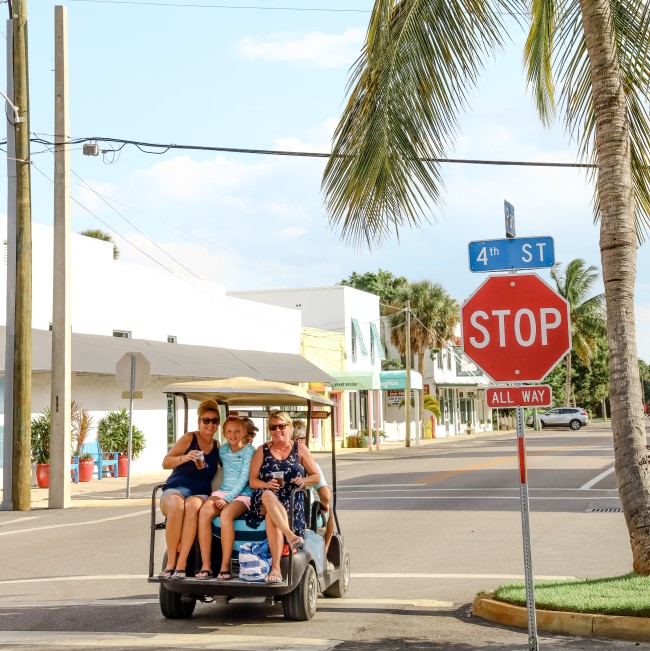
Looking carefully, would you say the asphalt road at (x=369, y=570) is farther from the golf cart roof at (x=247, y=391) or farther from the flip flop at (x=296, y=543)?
the golf cart roof at (x=247, y=391)

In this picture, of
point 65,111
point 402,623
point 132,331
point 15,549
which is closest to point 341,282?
point 132,331

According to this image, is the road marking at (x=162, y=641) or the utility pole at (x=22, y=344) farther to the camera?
the utility pole at (x=22, y=344)

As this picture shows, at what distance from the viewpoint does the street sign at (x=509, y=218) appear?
8.34 m

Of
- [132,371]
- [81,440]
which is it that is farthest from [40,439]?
[132,371]

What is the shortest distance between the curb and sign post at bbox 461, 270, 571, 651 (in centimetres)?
94

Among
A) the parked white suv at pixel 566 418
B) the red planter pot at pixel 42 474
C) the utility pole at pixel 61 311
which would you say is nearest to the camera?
the utility pole at pixel 61 311

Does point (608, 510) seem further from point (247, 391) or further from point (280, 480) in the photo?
point (280, 480)

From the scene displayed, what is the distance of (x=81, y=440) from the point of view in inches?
1134

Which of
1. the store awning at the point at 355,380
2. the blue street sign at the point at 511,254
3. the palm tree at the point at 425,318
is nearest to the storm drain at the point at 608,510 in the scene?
the blue street sign at the point at 511,254

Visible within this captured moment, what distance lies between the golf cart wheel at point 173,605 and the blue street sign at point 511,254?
374cm

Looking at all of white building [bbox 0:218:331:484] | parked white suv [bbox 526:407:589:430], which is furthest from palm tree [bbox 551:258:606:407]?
white building [bbox 0:218:331:484]

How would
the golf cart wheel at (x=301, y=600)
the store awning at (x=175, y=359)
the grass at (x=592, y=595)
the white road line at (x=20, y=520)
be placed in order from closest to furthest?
the grass at (x=592, y=595) → the golf cart wheel at (x=301, y=600) → the white road line at (x=20, y=520) → the store awning at (x=175, y=359)

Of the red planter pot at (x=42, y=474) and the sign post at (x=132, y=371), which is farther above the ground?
the sign post at (x=132, y=371)

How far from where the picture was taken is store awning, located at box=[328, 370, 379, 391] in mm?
49875
